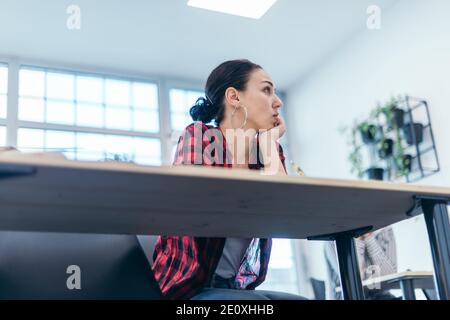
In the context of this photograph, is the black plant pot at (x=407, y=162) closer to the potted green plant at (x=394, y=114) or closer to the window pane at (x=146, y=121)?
the potted green plant at (x=394, y=114)

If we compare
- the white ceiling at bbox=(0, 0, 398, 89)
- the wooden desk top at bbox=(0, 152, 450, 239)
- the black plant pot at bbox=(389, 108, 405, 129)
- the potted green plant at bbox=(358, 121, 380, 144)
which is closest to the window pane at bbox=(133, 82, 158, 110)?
the white ceiling at bbox=(0, 0, 398, 89)

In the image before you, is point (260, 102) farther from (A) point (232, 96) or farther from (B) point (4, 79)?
(B) point (4, 79)

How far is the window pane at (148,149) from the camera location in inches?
223

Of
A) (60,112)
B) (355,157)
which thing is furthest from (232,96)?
(60,112)

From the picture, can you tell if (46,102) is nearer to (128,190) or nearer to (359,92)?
(359,92)

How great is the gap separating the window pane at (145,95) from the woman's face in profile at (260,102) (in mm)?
4050

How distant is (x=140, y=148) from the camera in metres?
5.71

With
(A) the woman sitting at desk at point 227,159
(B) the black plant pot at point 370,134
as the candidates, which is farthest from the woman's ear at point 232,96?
(B) the black plant pot at point 370,134

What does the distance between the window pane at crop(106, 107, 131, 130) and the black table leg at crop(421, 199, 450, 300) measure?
185 inches

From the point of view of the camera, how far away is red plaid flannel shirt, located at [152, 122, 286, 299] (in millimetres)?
1270

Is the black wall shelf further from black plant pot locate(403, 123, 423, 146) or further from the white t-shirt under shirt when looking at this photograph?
the white t-shirt under shirt

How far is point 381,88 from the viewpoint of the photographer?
5098 mm

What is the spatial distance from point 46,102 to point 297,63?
2.42 meters
